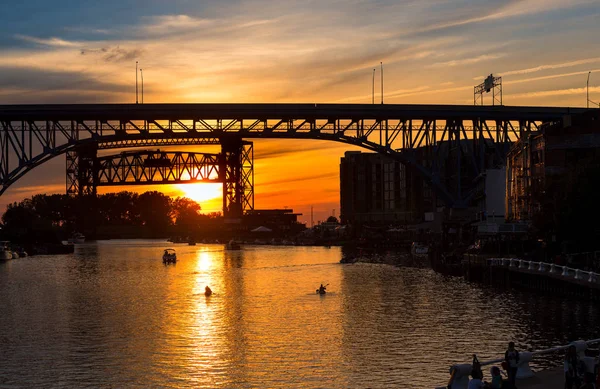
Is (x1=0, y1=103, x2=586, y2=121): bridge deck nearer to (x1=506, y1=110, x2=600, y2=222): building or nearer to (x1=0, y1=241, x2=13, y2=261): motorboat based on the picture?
(x1=506, y1=110, x2=600, y2=222): building

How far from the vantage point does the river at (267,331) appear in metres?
42.8

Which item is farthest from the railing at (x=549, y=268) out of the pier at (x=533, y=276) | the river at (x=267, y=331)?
the river at (x=267, y=331)

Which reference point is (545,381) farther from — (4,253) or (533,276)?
(4,253)

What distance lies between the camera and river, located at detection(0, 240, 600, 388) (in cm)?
4275

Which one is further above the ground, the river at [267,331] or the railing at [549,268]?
the railing at [549,268]

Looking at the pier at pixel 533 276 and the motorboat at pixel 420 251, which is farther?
the motorboat at pixel 420 251

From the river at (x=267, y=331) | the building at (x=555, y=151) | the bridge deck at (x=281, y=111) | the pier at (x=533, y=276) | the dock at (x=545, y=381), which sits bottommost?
the river at (x=267, y=331)

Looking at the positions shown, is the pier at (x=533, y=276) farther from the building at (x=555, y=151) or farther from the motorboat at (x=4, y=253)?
the motorboat at (x=4, y=253)

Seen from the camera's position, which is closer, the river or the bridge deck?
the river

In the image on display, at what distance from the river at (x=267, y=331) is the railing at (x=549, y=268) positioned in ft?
6.45

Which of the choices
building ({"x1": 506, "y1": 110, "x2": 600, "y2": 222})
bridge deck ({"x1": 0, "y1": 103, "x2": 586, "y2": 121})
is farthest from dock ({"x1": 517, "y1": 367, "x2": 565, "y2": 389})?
bridge deck ({"x1": 0, "y1": 103, "x2": 586, "y2": 121})

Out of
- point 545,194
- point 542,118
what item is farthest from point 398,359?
point 542,118

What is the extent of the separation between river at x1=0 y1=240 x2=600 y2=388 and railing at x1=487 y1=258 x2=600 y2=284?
197 centimetres

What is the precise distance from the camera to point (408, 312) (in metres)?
65.9
